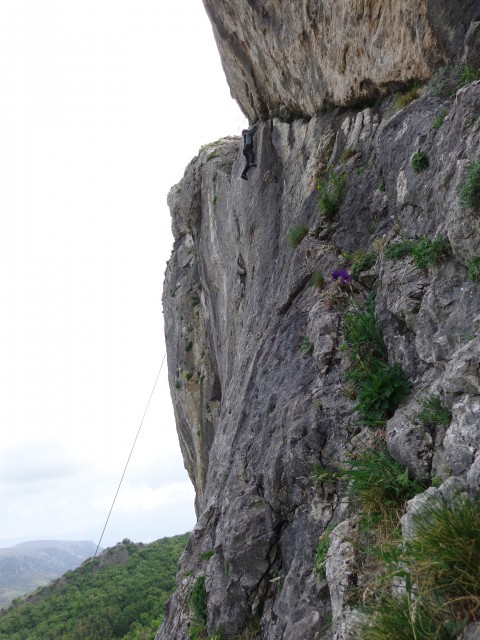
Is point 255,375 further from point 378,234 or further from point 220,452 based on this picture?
point 378,234

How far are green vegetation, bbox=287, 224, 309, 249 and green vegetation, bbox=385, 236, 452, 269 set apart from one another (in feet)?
9.62

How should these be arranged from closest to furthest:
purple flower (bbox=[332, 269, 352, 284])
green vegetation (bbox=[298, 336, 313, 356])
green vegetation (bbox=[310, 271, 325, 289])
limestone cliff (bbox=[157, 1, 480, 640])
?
limestone cliff (bbox=[157, 1, 480, 640]) → purple flower (bbox=[332, 269, 352, 284]) → green vegetation (bbox=[298, 336, 313, 356]) → green vegetation (bbox=[310, 271, 325, 289])

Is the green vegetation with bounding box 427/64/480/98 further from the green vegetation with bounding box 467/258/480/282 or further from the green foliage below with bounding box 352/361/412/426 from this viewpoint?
the green foliage below with bounding box 352/361/412/426

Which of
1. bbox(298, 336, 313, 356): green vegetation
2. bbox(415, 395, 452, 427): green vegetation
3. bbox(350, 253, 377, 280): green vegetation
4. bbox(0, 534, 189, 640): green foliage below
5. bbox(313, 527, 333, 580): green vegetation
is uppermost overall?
bbox(350, 253, 377, 280): green vegetation

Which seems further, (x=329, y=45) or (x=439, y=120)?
(x=329, y=45)

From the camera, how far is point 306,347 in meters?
7.81

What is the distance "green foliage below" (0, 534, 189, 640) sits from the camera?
3434 centimetres

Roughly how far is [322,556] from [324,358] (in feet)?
9.41

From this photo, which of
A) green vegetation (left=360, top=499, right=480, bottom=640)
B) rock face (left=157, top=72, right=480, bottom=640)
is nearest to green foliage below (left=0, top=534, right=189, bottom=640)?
rock face (left=157, top=72, right=480, bottom=640)

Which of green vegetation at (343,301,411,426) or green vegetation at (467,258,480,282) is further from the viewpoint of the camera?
green vegetation at (343,301,411,426)

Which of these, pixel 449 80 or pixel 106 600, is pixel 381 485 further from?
pixel 106 600

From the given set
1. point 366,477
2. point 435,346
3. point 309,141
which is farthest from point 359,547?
point 309,141

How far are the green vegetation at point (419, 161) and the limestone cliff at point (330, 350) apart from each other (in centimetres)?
2

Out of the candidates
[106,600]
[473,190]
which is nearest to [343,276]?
[473,190]
